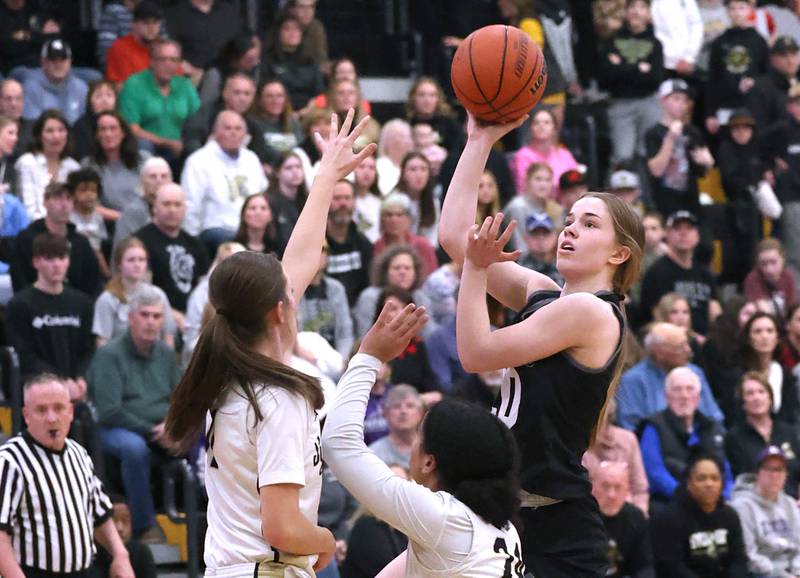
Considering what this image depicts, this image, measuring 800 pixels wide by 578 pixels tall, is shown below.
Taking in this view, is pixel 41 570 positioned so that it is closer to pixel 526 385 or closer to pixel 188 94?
pixel 526 385

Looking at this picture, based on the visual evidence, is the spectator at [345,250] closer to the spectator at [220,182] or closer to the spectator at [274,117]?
the spectator at [220,182]

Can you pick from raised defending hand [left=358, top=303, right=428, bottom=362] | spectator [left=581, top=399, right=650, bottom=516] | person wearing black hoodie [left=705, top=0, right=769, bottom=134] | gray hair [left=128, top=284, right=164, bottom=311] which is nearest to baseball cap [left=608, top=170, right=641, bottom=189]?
person wearing black hoodie [left=705, top=0, right=769, bottom=134]

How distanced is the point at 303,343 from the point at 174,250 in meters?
1.43

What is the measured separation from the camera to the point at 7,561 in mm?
6906

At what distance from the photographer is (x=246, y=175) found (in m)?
11.4

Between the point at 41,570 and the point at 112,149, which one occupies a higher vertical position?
the point at 112,149

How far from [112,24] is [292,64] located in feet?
5.17

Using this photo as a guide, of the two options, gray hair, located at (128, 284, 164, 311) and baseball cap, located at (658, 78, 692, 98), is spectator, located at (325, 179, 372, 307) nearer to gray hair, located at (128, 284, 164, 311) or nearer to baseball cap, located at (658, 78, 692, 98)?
gray hair, located at (128, 284, 164, 311)

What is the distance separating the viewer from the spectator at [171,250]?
33.5 feet

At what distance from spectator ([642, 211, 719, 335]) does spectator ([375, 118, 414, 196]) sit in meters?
2.15

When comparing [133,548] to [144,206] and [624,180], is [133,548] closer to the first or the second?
[144,206]

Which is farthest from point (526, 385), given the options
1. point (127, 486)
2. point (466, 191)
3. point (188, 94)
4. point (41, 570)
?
point (188, 94)

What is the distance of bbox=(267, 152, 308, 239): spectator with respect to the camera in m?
11.0

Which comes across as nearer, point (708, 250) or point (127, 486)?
point (127, 486)
